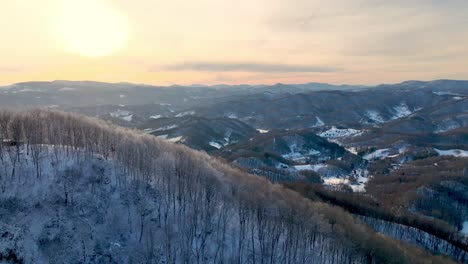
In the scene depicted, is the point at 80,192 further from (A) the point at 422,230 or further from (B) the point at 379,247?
(A) the point at 422,230

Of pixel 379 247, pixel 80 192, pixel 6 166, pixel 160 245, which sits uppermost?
pixel 6 166

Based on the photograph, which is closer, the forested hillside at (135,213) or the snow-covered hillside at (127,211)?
the snow-covered hillside at (127,211)

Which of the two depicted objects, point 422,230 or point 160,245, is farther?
point 422,230

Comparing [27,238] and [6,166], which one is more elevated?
[6,166]

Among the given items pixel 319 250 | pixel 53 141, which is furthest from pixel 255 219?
pixel 53 141

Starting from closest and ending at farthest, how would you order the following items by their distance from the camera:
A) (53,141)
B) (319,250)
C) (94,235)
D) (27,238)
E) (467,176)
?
1. (27,238)
2. (94,235)
3. (319,250)
4. (53,141)
5. (467,176)

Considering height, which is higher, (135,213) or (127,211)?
(127,211)

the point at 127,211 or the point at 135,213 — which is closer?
the point at 127,211

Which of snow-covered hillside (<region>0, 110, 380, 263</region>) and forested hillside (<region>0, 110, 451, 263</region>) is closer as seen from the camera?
snow-covered hillside (<region>0, 110, 380, 263</region>)
